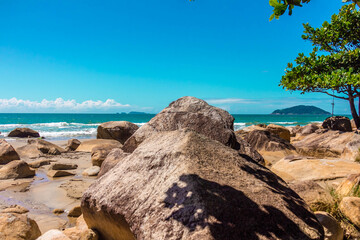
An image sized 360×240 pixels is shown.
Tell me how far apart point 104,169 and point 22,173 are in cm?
333

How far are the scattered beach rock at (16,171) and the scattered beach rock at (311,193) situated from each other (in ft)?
24.1

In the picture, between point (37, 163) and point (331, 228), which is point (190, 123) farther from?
point (37, 163)

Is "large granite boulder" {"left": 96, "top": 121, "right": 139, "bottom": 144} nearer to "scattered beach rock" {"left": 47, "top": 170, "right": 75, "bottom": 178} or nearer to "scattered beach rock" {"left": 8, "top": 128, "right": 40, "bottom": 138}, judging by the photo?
"scattered beach rock" {"left": 47, "top": 170, "right": 75, "bottom": 178}

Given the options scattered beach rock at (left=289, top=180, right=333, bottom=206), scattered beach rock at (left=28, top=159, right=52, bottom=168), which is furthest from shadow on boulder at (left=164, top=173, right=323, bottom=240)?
scattered beach rock at (left=28, top=159, right=52, bottom=168)

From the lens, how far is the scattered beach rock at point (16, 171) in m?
7.44

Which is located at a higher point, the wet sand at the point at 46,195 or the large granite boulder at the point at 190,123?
the large granite boulder at the point at 190,123

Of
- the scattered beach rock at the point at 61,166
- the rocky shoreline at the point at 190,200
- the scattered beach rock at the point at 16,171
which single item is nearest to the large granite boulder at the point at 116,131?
the scattered beach rock at the point at 61,166

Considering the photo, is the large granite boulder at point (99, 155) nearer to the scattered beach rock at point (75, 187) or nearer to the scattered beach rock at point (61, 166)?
the scattered beach rock at point (61, 166)

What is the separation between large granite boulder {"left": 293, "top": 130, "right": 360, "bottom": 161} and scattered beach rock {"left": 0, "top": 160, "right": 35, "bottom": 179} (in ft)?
30.3

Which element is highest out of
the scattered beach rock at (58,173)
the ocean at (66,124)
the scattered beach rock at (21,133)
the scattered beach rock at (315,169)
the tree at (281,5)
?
the tree at (281,5)

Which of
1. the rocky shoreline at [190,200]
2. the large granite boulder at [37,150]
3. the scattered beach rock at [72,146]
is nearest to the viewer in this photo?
the rocky shoreline at [190,200]

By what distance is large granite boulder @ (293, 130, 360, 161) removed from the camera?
7.82 m

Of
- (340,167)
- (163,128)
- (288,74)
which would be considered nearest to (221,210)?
(163,128)

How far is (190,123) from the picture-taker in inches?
223
